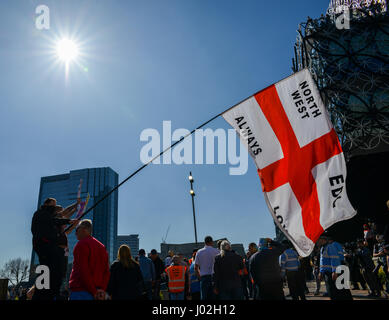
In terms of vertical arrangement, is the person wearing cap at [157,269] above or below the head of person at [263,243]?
below

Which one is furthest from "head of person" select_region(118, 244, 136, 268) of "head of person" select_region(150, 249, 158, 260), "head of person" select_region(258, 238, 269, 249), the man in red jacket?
"head of person" select_region(150, 249, 158, 260)

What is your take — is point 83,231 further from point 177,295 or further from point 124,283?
point 177,295

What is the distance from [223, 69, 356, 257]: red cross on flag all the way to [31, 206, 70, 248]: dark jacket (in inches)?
141

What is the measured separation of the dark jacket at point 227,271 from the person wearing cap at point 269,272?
1.42ft

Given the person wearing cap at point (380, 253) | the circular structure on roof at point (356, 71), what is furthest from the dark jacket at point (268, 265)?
the circular structure on roof at point (356, 71)

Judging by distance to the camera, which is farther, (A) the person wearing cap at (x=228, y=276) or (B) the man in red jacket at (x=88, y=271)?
(A) the person wearing cap at (x=228, y=276)

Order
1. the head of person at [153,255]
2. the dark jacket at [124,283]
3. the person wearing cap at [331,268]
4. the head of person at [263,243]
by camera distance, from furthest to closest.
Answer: the head of person at [153,255] < the head of person at [263,243] < the person wearing cap at [331,268] < the dark jacket at [124,283]

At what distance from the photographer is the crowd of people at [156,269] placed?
172 inches

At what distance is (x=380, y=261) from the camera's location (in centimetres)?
1061

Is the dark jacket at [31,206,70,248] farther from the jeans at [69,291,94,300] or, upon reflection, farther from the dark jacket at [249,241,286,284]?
the dark jacket at [249,241,286,284]

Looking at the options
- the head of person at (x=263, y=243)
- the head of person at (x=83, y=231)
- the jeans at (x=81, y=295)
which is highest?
the head of person at (x=83, y=231)

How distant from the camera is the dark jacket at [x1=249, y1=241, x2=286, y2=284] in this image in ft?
22.2

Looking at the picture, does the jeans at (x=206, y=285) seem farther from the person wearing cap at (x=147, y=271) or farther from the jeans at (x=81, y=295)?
the jeans at (x=81, y=295)
